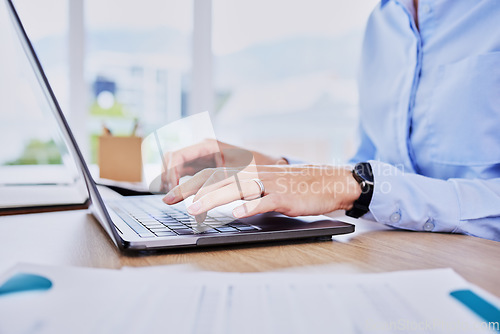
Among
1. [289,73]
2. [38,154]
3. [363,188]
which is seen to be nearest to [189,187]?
[363,188]

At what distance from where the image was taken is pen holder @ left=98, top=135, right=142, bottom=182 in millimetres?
1276

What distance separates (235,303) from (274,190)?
28cm

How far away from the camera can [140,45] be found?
2.52 m

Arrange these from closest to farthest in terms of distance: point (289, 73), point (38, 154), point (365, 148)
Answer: point (365, 148), point (38, 154), point (289, 73)

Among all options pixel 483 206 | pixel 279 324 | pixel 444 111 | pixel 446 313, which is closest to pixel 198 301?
pixel 279 324

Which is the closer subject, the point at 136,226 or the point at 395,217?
the point at 136,226

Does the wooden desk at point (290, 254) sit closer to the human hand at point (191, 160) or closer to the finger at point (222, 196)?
the finger at point (222, 196)

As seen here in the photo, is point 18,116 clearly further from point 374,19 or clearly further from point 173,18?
point 374,19

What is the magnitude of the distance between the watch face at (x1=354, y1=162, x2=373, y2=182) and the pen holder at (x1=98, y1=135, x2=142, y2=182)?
0.81 m

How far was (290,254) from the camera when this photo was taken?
1.43ft

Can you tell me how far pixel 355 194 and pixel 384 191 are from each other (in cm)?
4

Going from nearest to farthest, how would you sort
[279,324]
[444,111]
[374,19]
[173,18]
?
[279,324] < [444,111] < [374,19] < [173,18]

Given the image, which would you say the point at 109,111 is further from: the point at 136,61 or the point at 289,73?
the point at 289,73

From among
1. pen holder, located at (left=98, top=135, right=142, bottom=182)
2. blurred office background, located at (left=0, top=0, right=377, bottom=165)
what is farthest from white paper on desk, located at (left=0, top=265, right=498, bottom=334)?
blurred office background, located at (left=0, top=0, right=377, bottom=165)
